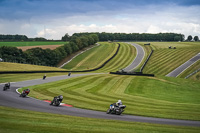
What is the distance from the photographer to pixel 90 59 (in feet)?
434

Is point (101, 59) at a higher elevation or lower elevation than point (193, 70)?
higher

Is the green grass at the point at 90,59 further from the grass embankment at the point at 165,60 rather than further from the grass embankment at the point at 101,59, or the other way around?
the grass embankment at the point at 165,60

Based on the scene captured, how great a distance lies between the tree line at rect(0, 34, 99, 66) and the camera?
4063 inches

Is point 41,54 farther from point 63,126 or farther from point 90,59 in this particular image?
point 63,126

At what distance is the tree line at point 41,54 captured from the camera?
4063 inches

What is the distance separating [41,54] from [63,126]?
10864 centimetres

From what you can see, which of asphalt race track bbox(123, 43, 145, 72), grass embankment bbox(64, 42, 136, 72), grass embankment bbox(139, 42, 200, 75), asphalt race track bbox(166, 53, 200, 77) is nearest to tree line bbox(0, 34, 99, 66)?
grass embankment bbox(64, 42, 136, 72)

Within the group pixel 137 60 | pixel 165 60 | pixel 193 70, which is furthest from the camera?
pixel 137 60

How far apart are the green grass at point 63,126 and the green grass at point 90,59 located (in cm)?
A: 9505

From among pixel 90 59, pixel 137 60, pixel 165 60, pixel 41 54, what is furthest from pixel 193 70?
pixel 41 54

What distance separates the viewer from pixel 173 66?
321 feet

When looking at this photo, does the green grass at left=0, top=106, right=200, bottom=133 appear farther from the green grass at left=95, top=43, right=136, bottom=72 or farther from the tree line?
the tree line

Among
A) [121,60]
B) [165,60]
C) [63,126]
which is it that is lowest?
[121,60]

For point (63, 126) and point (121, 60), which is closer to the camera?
point (63, 126)
